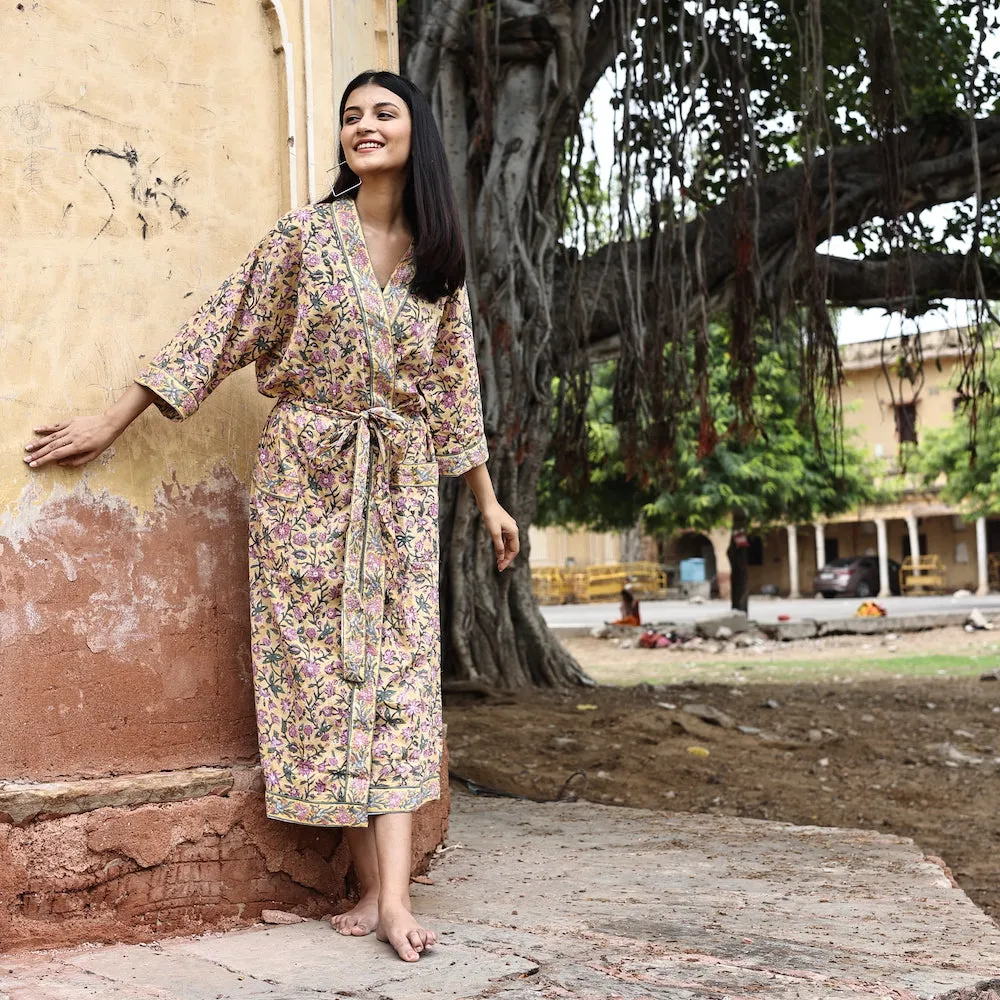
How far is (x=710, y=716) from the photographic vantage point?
23.0 feet

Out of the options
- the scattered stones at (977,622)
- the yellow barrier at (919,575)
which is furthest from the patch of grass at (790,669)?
the yellow barrier at (919,575)

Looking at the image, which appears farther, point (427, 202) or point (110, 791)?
point (427, 202)

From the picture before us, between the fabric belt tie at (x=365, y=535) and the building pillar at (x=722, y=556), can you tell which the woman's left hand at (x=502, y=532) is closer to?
the fabric belt tie at (x=365, y=535)

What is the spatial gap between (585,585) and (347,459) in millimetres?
30451

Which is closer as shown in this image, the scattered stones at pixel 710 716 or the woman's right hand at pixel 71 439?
the woman's right hand at pixel 71 439

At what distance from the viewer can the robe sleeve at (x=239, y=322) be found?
260 cm

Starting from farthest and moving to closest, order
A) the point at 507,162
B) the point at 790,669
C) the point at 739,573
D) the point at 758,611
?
the point at 758,611, the point at 739,573, the point at 790,669, the point at 507,162

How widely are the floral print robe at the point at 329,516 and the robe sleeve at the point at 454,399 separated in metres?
Result: 0.15

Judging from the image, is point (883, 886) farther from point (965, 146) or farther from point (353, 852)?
point (965, 146)

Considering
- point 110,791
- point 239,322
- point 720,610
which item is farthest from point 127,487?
point 720,610

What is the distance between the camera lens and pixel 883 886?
126 inches

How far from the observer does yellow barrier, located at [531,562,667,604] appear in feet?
108

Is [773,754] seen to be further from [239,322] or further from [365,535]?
[239,322]

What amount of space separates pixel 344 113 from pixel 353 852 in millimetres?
1626
